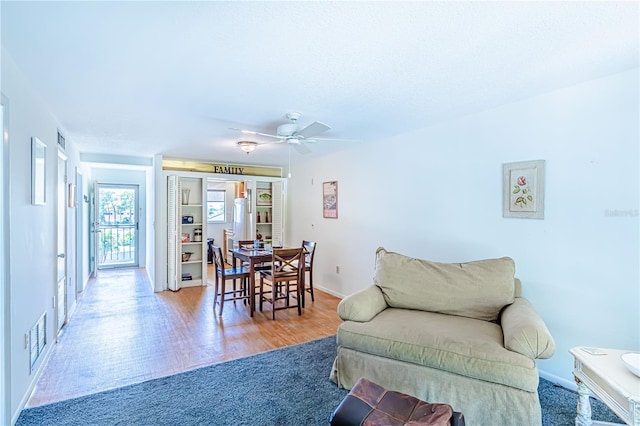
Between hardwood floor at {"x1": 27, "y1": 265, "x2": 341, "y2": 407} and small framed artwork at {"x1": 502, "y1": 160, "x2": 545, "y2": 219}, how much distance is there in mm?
2261

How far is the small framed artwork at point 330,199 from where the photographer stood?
524cm

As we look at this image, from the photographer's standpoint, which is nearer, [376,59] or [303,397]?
[376,59]

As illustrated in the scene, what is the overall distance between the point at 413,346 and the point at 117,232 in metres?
7.44

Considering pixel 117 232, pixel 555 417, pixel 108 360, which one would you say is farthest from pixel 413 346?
pixel 117 232

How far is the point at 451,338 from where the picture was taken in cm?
218

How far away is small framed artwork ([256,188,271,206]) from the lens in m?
6.75

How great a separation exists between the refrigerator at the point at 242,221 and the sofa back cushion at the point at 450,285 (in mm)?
4231

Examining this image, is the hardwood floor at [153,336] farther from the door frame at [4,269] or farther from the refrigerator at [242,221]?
the refrigerator at [242,221]

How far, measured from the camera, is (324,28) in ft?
5.47

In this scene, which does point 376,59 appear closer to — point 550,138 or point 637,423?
point 550,138

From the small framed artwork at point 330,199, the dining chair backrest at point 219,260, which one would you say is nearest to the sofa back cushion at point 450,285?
the dining chair backrest at point 219,260

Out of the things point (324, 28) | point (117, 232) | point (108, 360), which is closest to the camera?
point (324, 28)

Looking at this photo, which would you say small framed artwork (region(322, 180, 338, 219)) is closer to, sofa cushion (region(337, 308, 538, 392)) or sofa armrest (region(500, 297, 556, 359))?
sofa cushion (region(337, 308, 538, 392))

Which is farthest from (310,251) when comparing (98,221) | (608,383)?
(98,221)
